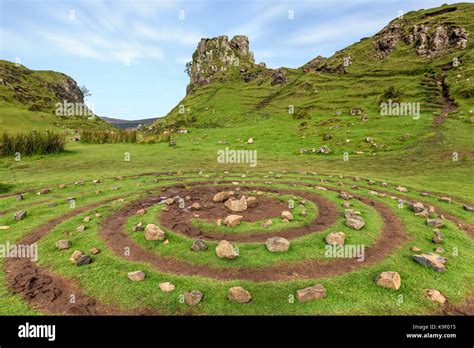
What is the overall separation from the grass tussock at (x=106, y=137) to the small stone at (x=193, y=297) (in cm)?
4221

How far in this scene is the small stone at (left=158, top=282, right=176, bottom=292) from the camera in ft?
23.5

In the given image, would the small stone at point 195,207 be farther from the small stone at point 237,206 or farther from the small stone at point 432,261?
the small stone at point 432,261

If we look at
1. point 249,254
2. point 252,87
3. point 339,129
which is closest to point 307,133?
point 339,129

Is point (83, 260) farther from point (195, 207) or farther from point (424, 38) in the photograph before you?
point (424, 38)

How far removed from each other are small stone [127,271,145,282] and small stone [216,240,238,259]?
94.2 inches

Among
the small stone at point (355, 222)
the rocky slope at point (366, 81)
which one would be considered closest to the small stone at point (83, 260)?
the small stone at point (355, 222)

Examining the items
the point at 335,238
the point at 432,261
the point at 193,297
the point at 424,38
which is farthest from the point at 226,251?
the point at 424,38

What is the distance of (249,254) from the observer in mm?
8859

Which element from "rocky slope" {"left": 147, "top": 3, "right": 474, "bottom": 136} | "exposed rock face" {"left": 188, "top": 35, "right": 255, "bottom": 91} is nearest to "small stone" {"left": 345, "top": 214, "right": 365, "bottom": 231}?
"rocky slope" {"left": 147, "top": 3, "right": 474, "bottom": 136}

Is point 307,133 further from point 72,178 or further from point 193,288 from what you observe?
point 193,288

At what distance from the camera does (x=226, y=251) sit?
28.6ft

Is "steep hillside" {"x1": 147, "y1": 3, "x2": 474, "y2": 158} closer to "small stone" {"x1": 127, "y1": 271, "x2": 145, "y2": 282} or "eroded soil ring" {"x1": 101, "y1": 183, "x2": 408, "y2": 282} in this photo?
"eroded soil ring" {"x1": 101, "y1": 183, "x2": 408, "y2": 282}

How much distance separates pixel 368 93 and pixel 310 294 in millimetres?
65896
